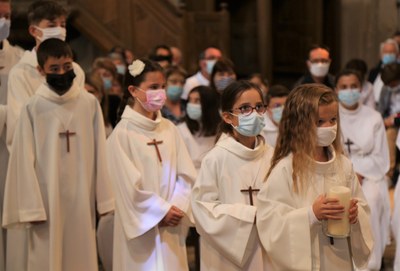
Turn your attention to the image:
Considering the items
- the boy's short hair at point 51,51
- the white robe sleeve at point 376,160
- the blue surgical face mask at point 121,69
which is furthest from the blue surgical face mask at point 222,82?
the boy's short hair at point 51,51

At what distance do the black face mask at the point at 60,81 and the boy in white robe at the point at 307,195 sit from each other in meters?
1.71

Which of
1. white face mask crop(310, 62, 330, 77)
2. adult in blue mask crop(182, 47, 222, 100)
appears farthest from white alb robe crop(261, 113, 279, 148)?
adult in blue mask crop(182, 47, 222, 100)

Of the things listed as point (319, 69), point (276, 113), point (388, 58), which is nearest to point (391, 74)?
point (319, 69)

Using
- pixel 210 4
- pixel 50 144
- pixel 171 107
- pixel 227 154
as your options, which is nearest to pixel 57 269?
pixel 50 144

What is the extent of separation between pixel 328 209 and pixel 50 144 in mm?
2108

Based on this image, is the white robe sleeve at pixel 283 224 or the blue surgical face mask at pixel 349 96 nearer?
the white robe sleeve at pixel 283 224

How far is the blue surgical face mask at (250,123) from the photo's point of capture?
4.08 meters

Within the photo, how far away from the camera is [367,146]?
648cm

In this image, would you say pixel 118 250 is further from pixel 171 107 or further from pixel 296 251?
pixel 171 107

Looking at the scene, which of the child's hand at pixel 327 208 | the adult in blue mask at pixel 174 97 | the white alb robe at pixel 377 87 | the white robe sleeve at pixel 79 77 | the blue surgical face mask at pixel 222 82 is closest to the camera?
the child's hand at pixel 327 208

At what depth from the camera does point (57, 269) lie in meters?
4.80

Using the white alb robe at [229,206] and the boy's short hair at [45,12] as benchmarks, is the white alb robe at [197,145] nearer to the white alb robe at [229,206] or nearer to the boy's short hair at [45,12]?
the boy's short hair at [45,12]

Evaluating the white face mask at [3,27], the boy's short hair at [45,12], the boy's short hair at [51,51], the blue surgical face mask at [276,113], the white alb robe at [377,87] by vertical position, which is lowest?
the white alb robe at [377,87]

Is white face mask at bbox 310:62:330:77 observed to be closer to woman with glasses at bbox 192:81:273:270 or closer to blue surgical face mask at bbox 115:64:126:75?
blue surgical face mask at bbox 115:64:126:75
